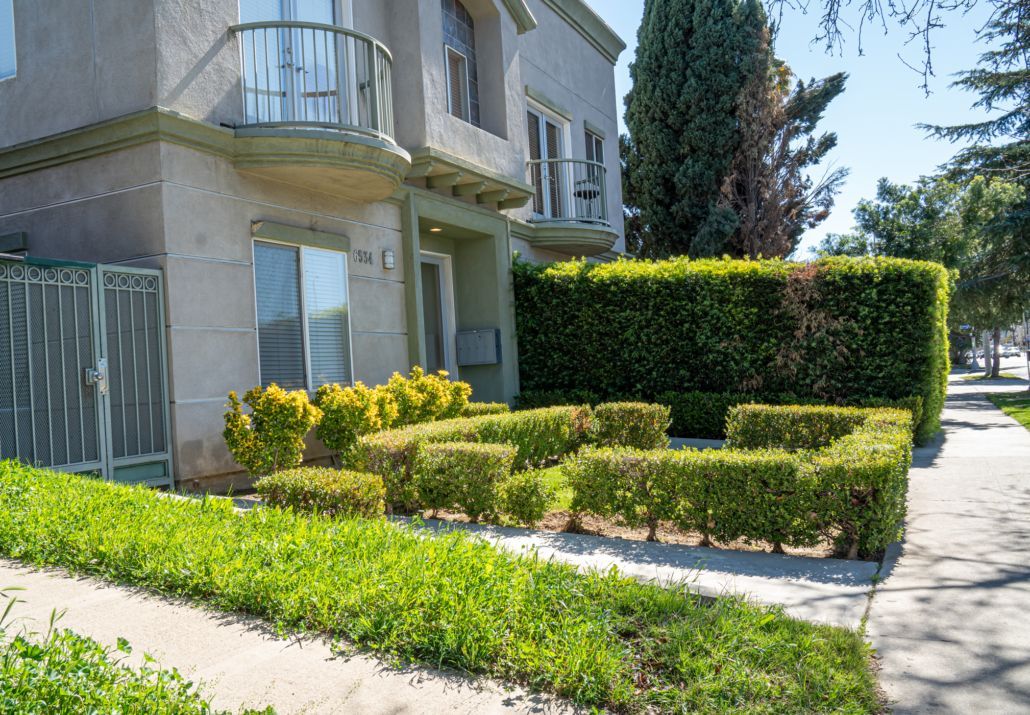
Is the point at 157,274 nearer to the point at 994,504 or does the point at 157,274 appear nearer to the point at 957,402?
the point at 994,504

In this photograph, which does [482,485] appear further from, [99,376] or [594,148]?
[594,148]

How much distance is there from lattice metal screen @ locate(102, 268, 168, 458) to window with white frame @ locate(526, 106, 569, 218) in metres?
9.87

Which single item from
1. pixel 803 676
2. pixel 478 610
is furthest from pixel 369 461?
pixel 803 676

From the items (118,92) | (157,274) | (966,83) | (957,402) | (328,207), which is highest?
(966,83)

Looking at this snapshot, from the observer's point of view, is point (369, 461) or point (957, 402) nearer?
point (369, 461)

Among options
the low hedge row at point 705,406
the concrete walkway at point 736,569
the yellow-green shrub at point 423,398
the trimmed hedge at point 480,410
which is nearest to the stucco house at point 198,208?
the yellow-green shrub at point 423,398

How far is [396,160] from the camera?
396 inches

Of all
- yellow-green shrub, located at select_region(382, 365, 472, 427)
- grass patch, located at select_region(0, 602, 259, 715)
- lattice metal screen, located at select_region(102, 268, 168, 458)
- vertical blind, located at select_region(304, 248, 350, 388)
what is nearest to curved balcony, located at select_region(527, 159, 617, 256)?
yellow-green shrub, located at select_region(382, 365, 472, 427)

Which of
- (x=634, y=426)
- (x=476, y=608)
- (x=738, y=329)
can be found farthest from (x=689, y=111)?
(x=476, y=608)

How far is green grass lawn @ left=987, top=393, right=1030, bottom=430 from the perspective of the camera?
15.4 meters

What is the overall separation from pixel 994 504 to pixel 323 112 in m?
9.21

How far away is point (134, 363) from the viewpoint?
814cm

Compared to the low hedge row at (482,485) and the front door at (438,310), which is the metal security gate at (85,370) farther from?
the front door at (438,310)

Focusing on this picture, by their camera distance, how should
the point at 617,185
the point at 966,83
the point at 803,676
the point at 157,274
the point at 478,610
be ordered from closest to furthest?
1. the point at 803,676
2. the point at 478,610
3. the point at 157,274
4. the point at 617,185
5. the point at 966,83
